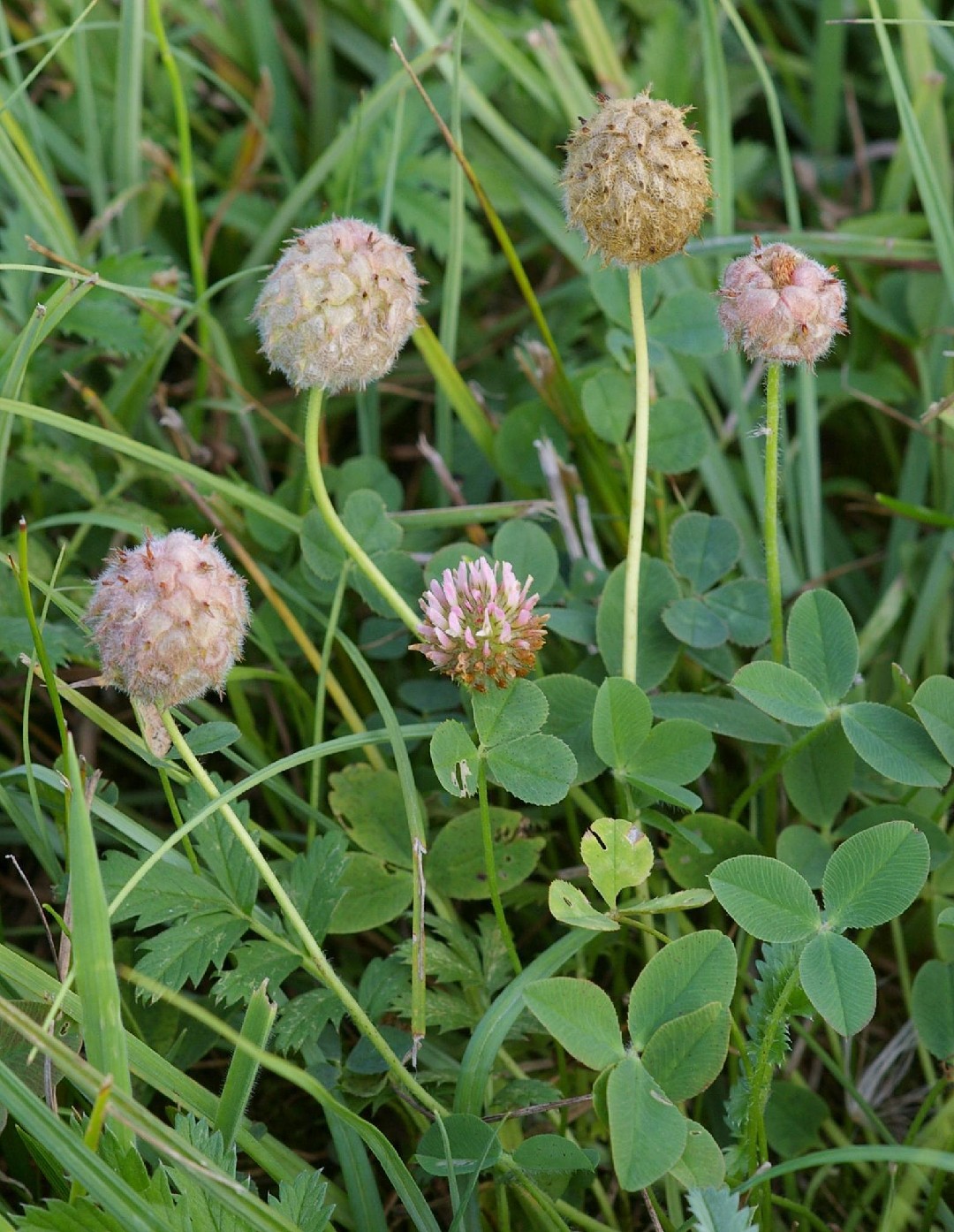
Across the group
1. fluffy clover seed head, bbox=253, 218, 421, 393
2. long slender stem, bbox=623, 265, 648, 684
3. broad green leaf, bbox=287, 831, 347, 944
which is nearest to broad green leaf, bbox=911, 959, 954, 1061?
long slender stem, bbox=623, 265, 648, 684

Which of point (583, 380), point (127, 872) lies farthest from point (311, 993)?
point (583, 380)

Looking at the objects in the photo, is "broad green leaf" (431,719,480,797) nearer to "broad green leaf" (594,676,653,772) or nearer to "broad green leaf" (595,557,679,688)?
"broad green leaf" (594,676,653,772)

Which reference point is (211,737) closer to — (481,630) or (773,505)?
(481,630)

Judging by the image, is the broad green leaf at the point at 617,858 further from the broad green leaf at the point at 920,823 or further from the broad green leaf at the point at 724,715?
the broad green leaf at the point at 920,823

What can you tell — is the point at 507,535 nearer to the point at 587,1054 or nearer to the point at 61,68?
the point at 587,1054

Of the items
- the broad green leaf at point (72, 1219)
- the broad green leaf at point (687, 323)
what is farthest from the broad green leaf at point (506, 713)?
the broad green leaf at point (687, 323)

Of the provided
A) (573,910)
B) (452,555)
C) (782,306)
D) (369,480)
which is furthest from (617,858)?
(369,480)
